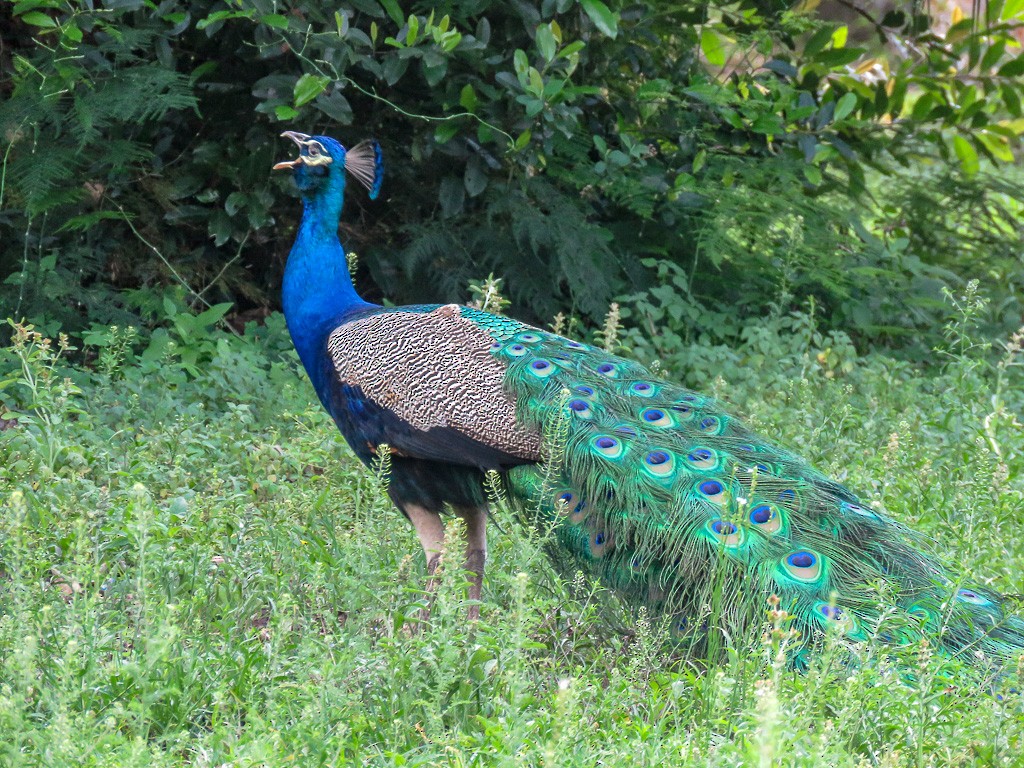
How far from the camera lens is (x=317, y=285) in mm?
3834

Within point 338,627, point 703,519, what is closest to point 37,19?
point 338,627

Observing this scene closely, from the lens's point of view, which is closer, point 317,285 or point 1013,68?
point 317,285

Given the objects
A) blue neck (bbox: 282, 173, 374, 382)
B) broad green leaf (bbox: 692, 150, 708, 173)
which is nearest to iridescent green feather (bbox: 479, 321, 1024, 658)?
blue neck (bbox: 282, 173, 374, 382)

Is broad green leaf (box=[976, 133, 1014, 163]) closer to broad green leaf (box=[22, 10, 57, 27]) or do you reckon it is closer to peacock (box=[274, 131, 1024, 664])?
peacock (box=[274, 131, 1024, 664])

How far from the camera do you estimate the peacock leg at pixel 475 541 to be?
3.53m

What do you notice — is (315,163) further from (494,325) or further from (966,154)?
(966,154)

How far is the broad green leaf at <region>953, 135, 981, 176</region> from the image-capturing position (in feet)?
22.3

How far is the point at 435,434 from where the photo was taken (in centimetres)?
333

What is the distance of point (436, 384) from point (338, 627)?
68 centimetres

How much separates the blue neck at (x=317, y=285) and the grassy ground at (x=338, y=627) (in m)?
0.44

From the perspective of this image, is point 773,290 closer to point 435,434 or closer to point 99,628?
point 435,434

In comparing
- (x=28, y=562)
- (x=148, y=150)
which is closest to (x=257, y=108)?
(x=148, y=150)

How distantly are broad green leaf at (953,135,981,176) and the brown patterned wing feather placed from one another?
413cm

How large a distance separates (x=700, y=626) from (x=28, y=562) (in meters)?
1.59
